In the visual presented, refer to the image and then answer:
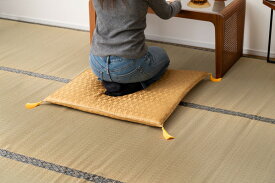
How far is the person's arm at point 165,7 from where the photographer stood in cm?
273

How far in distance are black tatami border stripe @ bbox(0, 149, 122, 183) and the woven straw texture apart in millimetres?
490

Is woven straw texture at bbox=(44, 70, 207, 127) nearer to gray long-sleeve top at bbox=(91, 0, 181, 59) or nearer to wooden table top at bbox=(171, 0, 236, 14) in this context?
gray long-sleeve top at bbox=(91, 0, 181, 59)

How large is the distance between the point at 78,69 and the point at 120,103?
0.71 m

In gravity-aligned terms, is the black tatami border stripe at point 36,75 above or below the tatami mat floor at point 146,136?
above

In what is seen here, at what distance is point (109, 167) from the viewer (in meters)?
2.24

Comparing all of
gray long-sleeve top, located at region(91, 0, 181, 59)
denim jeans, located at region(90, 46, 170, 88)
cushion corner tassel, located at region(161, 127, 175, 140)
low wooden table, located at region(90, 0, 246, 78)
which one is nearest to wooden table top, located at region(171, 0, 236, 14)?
low wooden table, located at region(90, 0, 246, 78)

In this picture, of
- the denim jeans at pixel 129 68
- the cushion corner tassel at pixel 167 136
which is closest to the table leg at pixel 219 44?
the denim jeans at pixel 129 68

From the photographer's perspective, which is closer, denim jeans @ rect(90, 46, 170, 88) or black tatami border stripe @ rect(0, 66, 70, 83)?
denim jeans @ rect(90, 46, 170, 88)

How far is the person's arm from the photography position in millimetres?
2734

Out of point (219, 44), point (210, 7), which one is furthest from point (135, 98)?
point (210, 7)

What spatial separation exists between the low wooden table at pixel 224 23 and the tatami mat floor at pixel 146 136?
101 millimetres

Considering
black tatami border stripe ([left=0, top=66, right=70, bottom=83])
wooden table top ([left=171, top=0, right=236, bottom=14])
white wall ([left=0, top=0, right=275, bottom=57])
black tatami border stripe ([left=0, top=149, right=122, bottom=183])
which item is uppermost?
wooden table top ([left=171, top=0, right=236, bottom=14])

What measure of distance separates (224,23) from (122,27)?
68 cm

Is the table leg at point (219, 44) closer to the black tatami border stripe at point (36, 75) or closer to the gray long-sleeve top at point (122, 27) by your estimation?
the gray long-sleeve top at point (122, 27)
